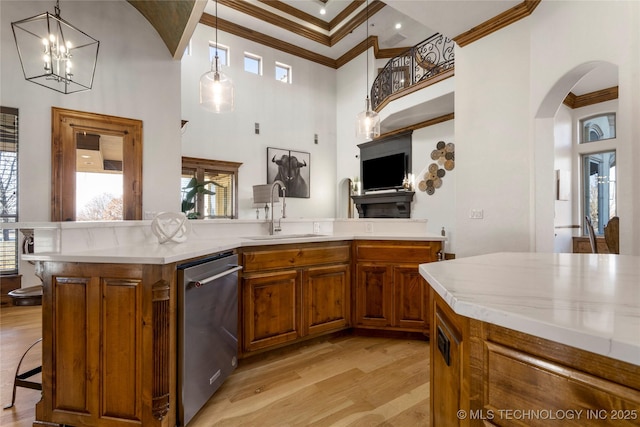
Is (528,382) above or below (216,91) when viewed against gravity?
below

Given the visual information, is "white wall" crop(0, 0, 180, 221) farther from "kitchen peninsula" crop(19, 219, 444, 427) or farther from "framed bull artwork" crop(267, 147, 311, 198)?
"framed bull artwork" crop(267, 147, 311, 198)

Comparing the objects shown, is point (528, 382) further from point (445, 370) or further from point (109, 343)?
point (109, 343)

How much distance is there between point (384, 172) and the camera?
750 centimetres

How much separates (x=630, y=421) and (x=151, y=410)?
1768mm

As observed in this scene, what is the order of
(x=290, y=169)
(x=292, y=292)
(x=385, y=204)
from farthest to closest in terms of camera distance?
(x=290, y=169), (x=385, y=204), (x=292, y=292)

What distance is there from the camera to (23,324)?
323cm

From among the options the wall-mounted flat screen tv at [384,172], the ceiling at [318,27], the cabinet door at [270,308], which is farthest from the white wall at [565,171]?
the cabinet door at [270,308]

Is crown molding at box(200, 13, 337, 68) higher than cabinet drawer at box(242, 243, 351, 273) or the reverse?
higher

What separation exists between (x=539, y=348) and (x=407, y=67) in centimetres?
702

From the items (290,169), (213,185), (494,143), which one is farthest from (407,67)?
(213,185)

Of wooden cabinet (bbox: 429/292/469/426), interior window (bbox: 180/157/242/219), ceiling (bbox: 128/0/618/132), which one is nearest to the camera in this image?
wooden cabinet (bbox: 429/292/469/426)

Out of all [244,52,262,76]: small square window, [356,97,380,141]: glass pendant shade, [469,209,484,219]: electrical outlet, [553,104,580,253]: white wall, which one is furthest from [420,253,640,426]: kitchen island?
[244,52,262,76]: small square window

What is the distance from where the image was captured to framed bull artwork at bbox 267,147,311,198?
7.58m

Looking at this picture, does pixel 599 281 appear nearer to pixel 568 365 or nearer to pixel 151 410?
pixel 568 365
